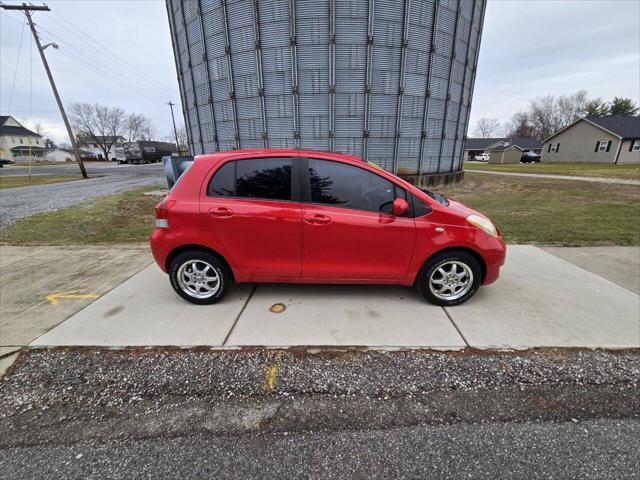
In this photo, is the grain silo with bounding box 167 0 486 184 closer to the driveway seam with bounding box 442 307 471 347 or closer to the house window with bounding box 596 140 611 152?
the driveway seam with bounding box 442 307 471 347

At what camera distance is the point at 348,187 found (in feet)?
10.2

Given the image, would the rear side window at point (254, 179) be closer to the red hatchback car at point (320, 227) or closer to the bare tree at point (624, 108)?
the red hatchback car at point (320, 227)

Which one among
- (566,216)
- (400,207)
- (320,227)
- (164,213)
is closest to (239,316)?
(320,227)

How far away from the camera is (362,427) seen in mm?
1863

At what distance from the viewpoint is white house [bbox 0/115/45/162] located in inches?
2459

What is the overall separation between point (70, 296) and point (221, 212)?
2.30 meters

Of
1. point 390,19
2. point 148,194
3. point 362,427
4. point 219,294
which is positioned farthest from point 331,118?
point 362,427

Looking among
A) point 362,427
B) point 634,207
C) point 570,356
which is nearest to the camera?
point 362,427

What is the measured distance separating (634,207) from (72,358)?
1332 cm

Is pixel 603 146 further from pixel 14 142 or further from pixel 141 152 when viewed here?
pixel 14 142

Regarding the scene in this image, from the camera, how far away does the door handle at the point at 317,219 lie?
3.02 m

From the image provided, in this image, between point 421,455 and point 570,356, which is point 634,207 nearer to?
point 570,356

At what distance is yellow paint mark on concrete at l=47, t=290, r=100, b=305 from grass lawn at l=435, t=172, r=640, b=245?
271 inches

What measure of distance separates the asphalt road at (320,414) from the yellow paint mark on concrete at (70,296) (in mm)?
1127
